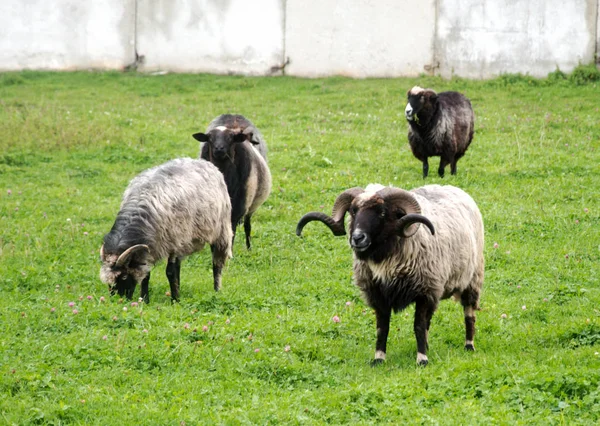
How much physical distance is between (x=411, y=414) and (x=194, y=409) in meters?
1.60

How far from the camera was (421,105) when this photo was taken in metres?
15.5

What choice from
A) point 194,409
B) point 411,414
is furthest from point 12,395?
point 411,414

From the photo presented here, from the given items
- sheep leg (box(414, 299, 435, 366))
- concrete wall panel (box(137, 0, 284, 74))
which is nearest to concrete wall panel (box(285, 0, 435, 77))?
concrete wall panel (box(137, 0, 284, 74))

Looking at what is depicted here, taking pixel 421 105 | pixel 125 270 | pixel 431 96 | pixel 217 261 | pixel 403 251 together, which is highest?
pixel 431 96

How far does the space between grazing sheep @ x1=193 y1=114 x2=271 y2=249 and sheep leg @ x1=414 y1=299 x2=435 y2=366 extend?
4.70 meters

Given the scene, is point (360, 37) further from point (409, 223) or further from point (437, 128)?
point (409, 223)

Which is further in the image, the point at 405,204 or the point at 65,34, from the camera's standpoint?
the point at 65,34

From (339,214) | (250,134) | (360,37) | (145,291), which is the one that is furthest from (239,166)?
(360,37)

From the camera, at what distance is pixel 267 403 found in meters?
6.56

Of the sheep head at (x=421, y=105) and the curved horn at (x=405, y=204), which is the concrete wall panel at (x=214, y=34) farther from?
the curved horn at (x=405, y=204)

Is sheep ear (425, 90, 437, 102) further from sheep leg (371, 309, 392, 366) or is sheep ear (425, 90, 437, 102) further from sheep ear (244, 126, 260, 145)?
sheep leg (371, 309, 392, 366)

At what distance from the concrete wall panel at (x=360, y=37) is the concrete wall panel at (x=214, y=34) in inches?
23.9

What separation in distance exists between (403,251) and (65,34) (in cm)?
2038

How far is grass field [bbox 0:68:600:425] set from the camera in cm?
657
